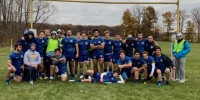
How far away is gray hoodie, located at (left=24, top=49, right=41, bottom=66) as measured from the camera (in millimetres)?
10242

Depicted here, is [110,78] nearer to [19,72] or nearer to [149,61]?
[149,61]

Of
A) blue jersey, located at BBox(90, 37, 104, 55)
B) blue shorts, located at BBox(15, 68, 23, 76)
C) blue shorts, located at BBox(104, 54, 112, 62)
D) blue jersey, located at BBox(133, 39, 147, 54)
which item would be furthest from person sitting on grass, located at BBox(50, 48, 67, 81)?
blue jersey, located at BBox(133, 39, 147, 54)

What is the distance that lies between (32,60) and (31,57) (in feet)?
0.34

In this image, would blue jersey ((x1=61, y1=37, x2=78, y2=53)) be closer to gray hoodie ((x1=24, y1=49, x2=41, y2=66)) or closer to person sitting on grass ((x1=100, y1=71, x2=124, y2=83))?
gray hoodie ((x1=24, y1=49, x2=41, y2=66))

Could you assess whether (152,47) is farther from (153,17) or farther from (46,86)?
(153,17)

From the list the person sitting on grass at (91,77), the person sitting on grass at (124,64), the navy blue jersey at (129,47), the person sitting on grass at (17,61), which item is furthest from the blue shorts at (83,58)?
the person sitting on grass at (17,61)

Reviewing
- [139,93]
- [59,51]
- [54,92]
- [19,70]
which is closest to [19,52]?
[19,70]

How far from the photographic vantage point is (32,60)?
33.9 feet

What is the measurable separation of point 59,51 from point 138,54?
2.57 meters

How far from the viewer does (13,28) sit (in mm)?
48219

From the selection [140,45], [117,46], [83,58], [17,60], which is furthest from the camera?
[117,46]

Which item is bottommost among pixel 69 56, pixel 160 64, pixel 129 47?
pixel 160 64

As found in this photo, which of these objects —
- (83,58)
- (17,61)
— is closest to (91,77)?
(83,58)

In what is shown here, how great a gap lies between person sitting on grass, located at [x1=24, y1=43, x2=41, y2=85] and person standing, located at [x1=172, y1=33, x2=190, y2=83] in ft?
14.9
